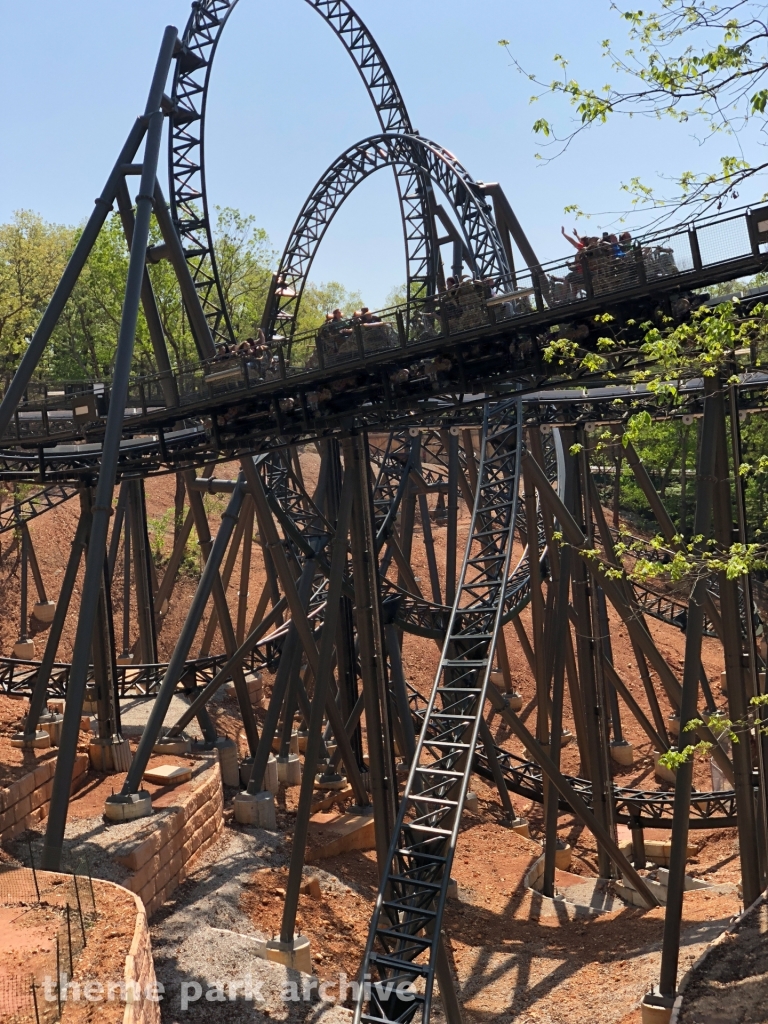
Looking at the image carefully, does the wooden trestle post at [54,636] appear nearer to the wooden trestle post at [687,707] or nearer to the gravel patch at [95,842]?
the gravel patch at [95,842]

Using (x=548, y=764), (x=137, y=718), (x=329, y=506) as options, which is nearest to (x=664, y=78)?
(x=548, y=764)

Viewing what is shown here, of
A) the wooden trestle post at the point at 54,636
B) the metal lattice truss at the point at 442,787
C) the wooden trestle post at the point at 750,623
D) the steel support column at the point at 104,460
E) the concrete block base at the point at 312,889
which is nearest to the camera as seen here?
the metal lattice truss at the point at 442,787

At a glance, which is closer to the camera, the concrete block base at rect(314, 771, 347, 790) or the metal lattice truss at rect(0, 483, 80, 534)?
the metal lattice truss at rect(0, 483, 80, 534)

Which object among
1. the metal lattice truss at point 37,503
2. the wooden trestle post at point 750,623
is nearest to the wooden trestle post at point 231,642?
the metal lattice truss at point 37,503

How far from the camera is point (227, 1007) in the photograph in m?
10.2

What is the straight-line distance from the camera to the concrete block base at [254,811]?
1541 cm

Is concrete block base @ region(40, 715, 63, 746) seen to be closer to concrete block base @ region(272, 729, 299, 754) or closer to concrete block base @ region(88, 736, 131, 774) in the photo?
concrete block base @ region(88, 736, 131, 774)

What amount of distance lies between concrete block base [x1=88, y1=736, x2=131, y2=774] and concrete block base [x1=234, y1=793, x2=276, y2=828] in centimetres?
183

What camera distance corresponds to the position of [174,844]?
1310cm

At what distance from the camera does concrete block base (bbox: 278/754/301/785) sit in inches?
687

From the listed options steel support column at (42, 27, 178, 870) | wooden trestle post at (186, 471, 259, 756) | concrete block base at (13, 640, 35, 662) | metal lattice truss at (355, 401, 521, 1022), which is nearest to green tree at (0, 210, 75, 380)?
concrete block base at (13, 640, 35, 662)

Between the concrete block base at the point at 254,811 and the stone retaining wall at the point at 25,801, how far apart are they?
2.81m

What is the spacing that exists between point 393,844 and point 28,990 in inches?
130

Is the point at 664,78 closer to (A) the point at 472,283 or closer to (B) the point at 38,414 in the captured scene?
(A) the point at 472,283
